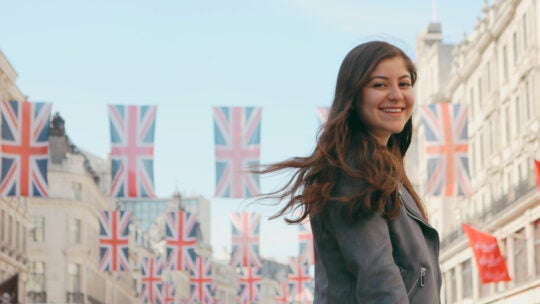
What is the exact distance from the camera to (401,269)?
132 inches

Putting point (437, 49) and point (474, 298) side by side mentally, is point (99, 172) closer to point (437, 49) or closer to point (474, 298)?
point (437, 49)

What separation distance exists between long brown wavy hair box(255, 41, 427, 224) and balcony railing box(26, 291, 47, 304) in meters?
68.2

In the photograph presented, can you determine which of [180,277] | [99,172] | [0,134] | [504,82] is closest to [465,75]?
[504,82]

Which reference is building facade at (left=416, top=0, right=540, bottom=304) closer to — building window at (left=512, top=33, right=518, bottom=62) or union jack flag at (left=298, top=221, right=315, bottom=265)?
building window at (left=512, top=33, right=518, bottom=62)

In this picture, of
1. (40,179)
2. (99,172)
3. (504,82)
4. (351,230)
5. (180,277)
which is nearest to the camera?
(351,230)

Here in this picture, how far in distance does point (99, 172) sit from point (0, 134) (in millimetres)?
64267

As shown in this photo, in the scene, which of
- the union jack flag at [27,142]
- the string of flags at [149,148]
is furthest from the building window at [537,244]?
the union jack flag at [27,142]

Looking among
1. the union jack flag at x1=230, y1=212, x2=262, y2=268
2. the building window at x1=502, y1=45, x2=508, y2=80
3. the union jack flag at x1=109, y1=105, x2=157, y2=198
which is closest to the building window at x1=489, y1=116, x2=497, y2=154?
the building window at x1=502, y1=45, x2=508, y2=80

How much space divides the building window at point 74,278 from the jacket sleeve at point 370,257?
7243 cm

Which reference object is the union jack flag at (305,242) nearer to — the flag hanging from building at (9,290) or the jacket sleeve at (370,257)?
the flag hanging from building at (9,290)

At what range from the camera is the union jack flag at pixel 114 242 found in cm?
5125

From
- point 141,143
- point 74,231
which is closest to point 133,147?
point 141,143

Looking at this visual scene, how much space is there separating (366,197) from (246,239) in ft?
179

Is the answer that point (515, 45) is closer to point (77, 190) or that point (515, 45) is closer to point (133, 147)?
point (133, 147)
